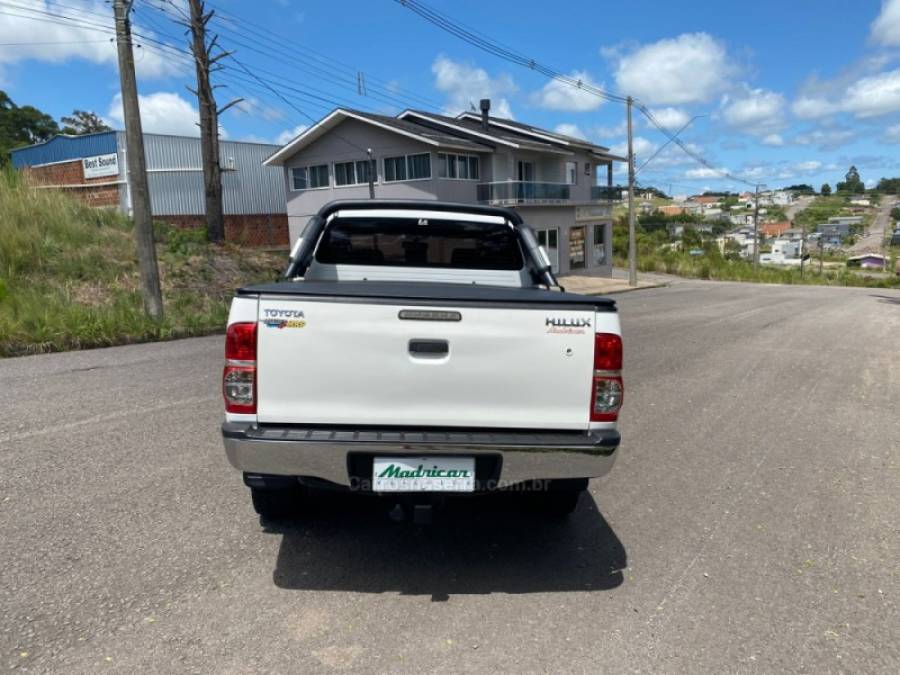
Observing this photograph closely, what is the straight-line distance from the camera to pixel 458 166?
3119 centimetres

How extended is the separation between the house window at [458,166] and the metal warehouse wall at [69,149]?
14170 mm

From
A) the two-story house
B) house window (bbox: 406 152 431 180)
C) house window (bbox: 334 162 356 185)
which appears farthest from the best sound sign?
house window (bbox: 406 152 431 180)

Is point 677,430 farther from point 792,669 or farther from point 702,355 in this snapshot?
point 702,355

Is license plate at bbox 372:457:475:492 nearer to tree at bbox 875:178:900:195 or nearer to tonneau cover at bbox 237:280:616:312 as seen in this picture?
tonneau cover at bbox 237:280:616:312

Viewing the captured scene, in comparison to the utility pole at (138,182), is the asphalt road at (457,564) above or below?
below

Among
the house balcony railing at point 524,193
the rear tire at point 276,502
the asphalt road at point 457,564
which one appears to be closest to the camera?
the asphalt road at point 457,564

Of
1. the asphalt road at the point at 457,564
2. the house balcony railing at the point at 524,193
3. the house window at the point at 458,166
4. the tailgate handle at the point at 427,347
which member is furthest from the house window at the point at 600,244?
the tailgate handle at the point at 427,347

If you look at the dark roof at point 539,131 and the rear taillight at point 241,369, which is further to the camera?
the dark roof at point 539,131

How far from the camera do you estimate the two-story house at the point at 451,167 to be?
3025 centimetres

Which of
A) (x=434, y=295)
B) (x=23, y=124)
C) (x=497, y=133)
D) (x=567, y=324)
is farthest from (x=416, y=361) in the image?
(x=23, y=124)

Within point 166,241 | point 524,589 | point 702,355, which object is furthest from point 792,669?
point 166,241

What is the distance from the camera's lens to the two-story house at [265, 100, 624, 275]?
30250mm

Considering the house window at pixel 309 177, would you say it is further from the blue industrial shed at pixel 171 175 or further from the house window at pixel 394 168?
the house window at pixel 394 168

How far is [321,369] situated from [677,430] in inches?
168
